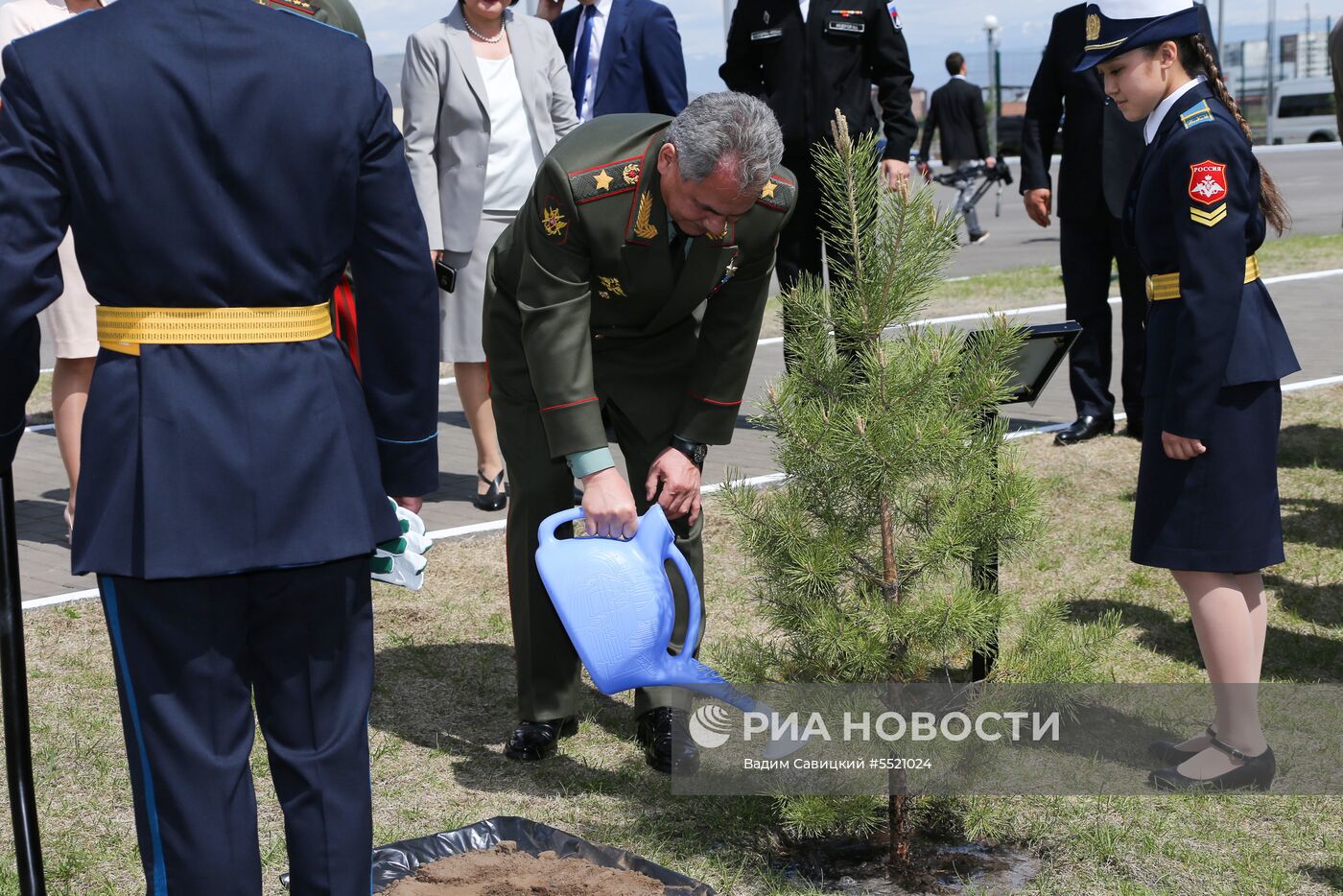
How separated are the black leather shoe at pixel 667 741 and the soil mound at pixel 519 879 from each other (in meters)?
0.56

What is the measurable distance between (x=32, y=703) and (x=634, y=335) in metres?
2.21

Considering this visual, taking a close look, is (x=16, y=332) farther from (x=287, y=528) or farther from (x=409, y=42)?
(x=409, y=42)

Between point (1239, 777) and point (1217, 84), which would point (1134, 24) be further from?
Answer: point (1239, 777)

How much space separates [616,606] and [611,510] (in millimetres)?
217

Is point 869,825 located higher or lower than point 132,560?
lower

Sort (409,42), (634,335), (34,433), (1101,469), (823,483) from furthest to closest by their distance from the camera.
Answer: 1. (34,433)
2. (1101,469)
3. (409,42)
4. (634,335)
5. (823,483)

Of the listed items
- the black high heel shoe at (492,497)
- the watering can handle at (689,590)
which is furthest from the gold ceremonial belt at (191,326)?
the black high heel shoe at (492,497)

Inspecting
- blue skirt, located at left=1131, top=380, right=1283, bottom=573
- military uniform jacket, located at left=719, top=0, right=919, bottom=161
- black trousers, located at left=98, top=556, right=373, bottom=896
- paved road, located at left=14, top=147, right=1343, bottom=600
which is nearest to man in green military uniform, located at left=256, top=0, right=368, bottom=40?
black trousers, located at left=98, top=556, right=373, bottom=896

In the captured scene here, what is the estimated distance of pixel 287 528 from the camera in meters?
2.51

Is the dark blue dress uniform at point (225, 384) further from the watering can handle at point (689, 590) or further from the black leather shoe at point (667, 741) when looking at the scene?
the black leather shoe at point (667, 741)

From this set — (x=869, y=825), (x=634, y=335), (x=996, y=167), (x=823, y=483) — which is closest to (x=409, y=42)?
(x=634, y=335)

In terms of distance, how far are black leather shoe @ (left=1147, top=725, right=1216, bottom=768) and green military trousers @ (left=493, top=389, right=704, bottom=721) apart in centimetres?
125

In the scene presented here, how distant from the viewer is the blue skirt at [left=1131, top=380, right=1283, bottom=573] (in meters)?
3.63

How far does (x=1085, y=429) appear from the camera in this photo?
24.4 ft
